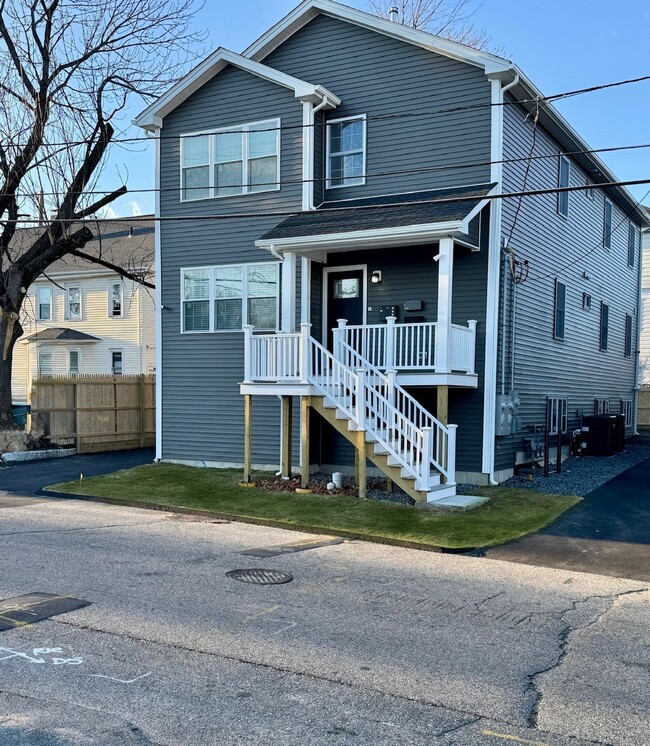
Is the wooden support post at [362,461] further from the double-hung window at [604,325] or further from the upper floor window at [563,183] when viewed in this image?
the double-hung window at [604,325]

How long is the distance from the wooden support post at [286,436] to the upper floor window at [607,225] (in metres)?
12.4

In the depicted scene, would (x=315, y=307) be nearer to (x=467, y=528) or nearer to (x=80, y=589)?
(x=467, y=528)

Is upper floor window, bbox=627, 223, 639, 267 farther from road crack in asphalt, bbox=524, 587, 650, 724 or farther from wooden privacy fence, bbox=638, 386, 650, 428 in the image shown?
road crack in asphalt, bbox=524, 587, 650, 724

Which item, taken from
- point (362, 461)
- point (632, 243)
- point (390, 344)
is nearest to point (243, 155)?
point (390, 344)

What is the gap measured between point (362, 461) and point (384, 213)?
4852 millimetres

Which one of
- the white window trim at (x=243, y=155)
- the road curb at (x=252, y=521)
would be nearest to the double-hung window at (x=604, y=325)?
the white window trim at (x=243, y=155)

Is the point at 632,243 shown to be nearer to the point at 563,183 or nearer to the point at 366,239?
the point at 563,183

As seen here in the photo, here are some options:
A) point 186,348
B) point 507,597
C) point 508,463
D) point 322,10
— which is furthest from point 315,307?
point 507,597

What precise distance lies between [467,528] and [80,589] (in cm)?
546

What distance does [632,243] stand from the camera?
82.3ft

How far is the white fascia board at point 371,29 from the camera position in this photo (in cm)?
1361

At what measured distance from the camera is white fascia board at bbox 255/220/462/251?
41.4ft

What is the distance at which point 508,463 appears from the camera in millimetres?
14758

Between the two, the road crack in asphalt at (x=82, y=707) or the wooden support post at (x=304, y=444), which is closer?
the road crack in asphalt at (x=82, y=707)
